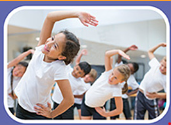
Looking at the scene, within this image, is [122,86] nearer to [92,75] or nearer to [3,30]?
[92,75]

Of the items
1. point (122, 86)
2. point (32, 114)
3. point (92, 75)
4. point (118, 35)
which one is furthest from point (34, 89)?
point (118, 35)

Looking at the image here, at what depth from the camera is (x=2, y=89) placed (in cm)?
119

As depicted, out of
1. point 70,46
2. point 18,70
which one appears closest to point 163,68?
point 70,46

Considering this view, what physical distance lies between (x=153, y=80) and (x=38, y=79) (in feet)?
4.04

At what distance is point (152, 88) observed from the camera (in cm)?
204

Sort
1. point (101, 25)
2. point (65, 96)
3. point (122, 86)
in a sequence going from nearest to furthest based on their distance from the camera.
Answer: point (65, 96) < point (122, 86) < point (101, 25)

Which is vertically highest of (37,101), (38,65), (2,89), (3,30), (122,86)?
(3,30)

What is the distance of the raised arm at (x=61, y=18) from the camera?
1.11 meters

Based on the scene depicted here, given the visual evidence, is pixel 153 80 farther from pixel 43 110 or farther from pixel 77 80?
pixel 43 110

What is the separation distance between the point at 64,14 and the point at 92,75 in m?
0.78

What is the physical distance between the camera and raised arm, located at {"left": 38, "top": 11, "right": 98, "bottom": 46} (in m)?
1.11

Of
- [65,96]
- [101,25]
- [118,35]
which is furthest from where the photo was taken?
[118,35]

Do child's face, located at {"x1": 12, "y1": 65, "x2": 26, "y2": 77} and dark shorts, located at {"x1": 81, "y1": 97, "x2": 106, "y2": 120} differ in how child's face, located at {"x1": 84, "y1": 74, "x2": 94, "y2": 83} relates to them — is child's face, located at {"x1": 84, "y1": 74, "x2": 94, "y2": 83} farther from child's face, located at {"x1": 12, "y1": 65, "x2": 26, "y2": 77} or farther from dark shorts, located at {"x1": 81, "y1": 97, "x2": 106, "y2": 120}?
child's face, located at {"x1": 12, "y1": 65, "x2": 26, "y2": 77}

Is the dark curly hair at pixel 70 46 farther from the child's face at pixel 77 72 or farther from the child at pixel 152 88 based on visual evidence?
the child at pixel 152 88
